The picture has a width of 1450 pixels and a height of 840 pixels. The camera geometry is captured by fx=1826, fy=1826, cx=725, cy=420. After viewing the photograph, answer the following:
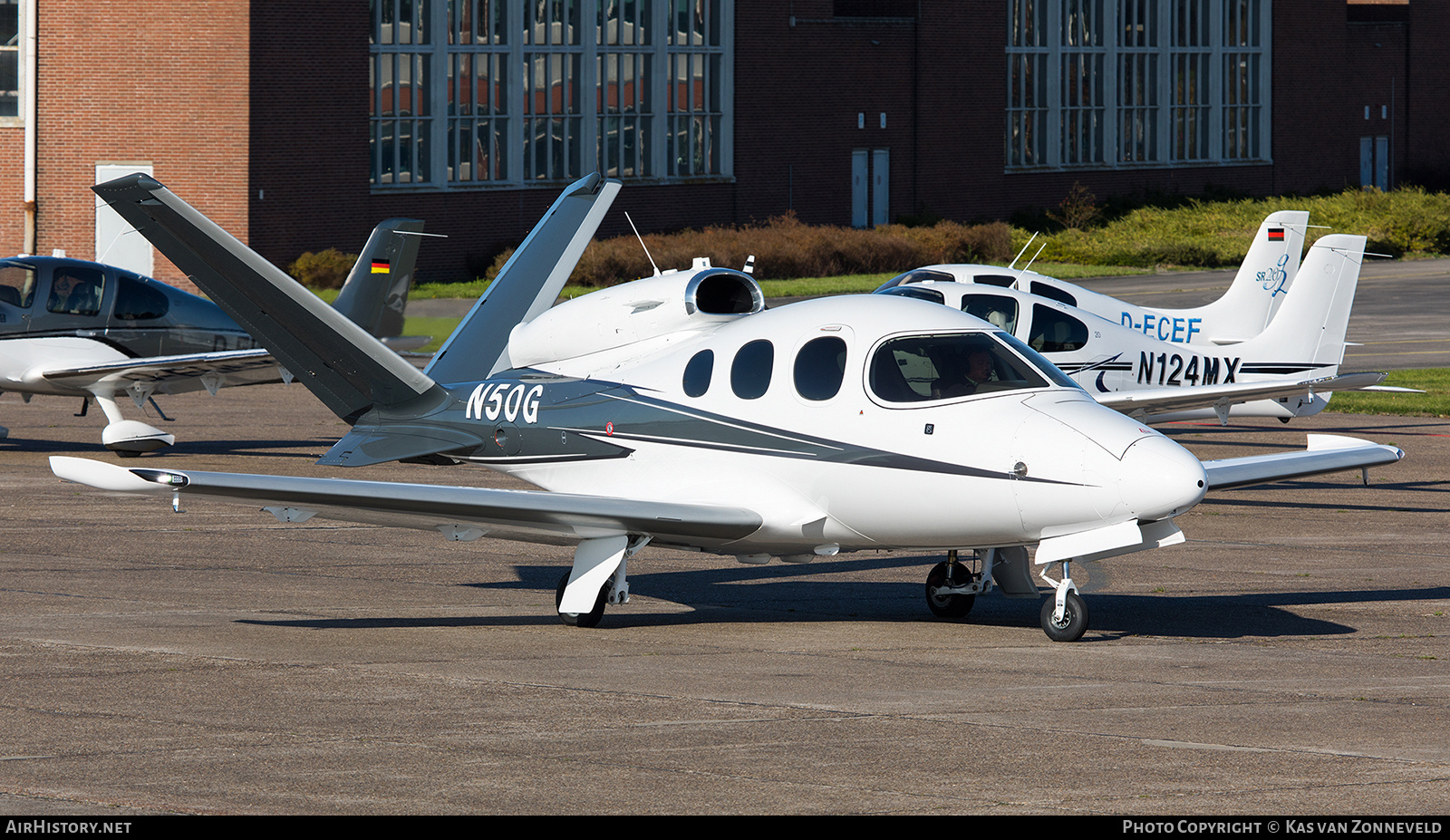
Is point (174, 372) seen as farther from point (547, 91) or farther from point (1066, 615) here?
point (547, 91)

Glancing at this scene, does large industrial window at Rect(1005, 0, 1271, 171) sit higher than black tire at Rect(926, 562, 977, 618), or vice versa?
large industrial window at Rect(1005, 0, 1271, 171)

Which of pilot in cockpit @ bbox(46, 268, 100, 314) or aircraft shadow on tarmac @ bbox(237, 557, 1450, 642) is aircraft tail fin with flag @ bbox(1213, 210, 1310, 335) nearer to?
aircraft shadow on tarmac @ bbox(237, 557, 1450, 642)

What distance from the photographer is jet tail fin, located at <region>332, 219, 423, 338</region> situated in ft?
75.5

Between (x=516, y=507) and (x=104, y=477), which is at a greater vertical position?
(x=104, y=477)

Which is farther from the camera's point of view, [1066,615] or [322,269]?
[322,269]

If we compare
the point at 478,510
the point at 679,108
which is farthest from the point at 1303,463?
the point at 679,108

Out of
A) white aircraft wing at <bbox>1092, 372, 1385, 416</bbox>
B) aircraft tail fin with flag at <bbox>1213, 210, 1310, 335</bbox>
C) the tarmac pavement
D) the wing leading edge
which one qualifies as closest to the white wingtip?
the wing leading edge

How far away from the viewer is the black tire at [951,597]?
12594 millimetres

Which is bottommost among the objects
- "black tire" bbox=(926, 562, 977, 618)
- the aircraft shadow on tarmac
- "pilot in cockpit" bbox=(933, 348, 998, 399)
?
the aircraft shadow on tarmac

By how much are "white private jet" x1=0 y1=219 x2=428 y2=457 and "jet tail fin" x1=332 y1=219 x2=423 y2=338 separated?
0.04ft

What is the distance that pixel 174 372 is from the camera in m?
22.1

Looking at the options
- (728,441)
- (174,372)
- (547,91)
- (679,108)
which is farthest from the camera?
(679,108)

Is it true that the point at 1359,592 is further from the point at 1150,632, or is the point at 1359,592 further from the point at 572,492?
the point at 572,492

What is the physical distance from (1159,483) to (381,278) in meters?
14.4
